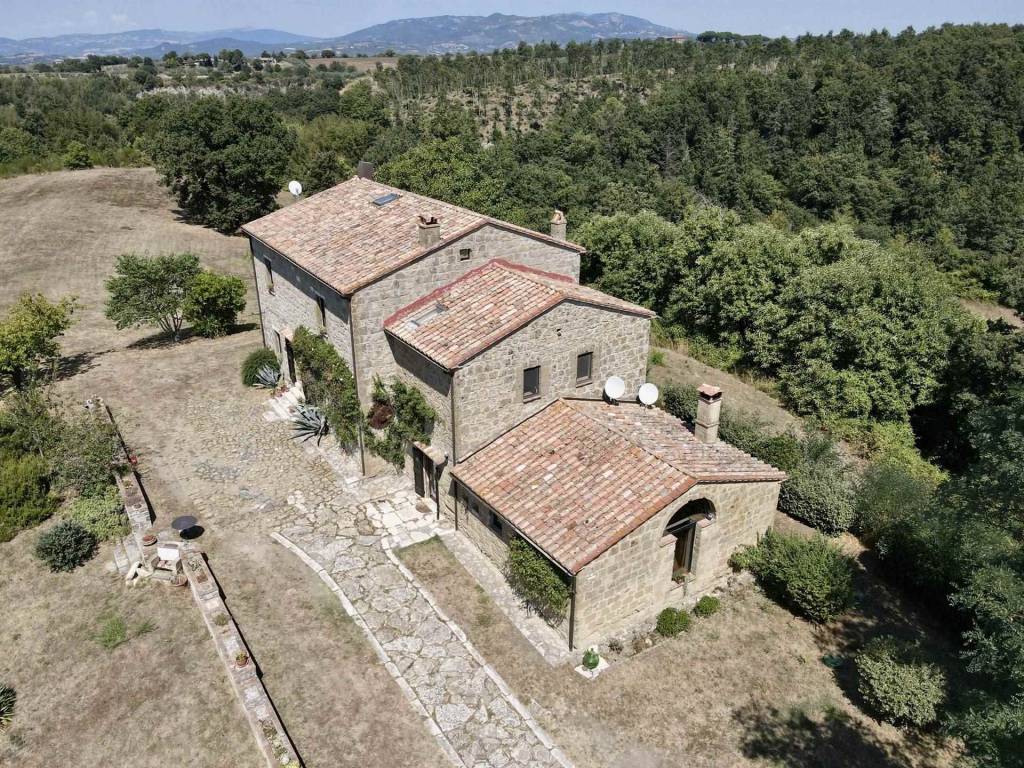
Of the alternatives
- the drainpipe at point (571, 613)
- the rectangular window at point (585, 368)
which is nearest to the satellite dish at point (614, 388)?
the rectangular window at point (585, 368)

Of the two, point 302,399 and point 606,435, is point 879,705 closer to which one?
point 606,435

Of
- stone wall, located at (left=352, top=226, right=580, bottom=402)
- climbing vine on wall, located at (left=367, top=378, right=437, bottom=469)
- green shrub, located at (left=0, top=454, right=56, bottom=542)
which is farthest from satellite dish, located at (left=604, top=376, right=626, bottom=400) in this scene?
green shrub, located at (left=0, top=454, right=56, bottom=542)

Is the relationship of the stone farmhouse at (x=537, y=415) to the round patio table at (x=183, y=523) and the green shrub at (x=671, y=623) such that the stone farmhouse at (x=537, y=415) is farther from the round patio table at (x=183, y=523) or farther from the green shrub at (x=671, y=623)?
the round patio table at (x=183, y=523)

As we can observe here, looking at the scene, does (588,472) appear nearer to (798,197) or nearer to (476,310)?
(476,310)

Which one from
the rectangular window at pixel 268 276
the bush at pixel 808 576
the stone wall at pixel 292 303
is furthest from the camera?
the rectangular window at pixel 268 276

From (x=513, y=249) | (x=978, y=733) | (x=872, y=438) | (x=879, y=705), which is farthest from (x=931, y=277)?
(x=978, y=733)

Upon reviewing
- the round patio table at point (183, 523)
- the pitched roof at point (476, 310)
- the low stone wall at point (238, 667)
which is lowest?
the low stone wall at point (238, 667)

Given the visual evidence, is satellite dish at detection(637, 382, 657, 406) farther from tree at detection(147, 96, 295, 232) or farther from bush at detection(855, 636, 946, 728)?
tree at detection(147, 96, 295, 232)
